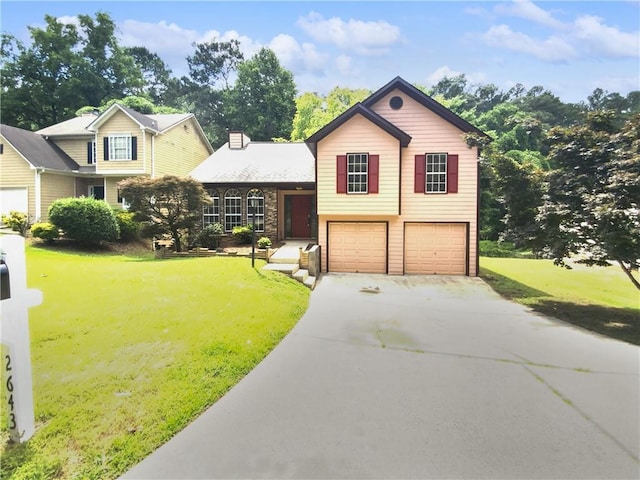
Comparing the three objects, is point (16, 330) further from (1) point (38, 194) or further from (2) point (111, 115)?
(2) point (111, 115)

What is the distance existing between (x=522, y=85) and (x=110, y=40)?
2594 inches

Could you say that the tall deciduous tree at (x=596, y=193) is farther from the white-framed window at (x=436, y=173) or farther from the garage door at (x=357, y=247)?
the garage door at (x=357, y=247)

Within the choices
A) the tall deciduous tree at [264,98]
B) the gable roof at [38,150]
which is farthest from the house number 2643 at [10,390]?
the tall deciduous tree at [264,98]

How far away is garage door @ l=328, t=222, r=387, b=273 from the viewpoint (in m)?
15.0

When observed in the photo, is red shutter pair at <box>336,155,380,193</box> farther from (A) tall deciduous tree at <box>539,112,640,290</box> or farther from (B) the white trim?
(B) the white trim

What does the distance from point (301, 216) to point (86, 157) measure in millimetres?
14377

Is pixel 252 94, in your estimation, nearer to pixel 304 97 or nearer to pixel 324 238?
pixel 304 97

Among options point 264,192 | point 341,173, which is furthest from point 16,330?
point 264,192

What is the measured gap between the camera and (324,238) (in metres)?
15.1

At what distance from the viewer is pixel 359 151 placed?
14.4 m

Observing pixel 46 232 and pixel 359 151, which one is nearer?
pixel 359 151

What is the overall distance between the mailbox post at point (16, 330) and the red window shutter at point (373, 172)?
40.0ft

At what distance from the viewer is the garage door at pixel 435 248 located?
1480cm

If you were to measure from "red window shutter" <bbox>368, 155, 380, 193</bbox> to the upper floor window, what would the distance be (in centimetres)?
1419
